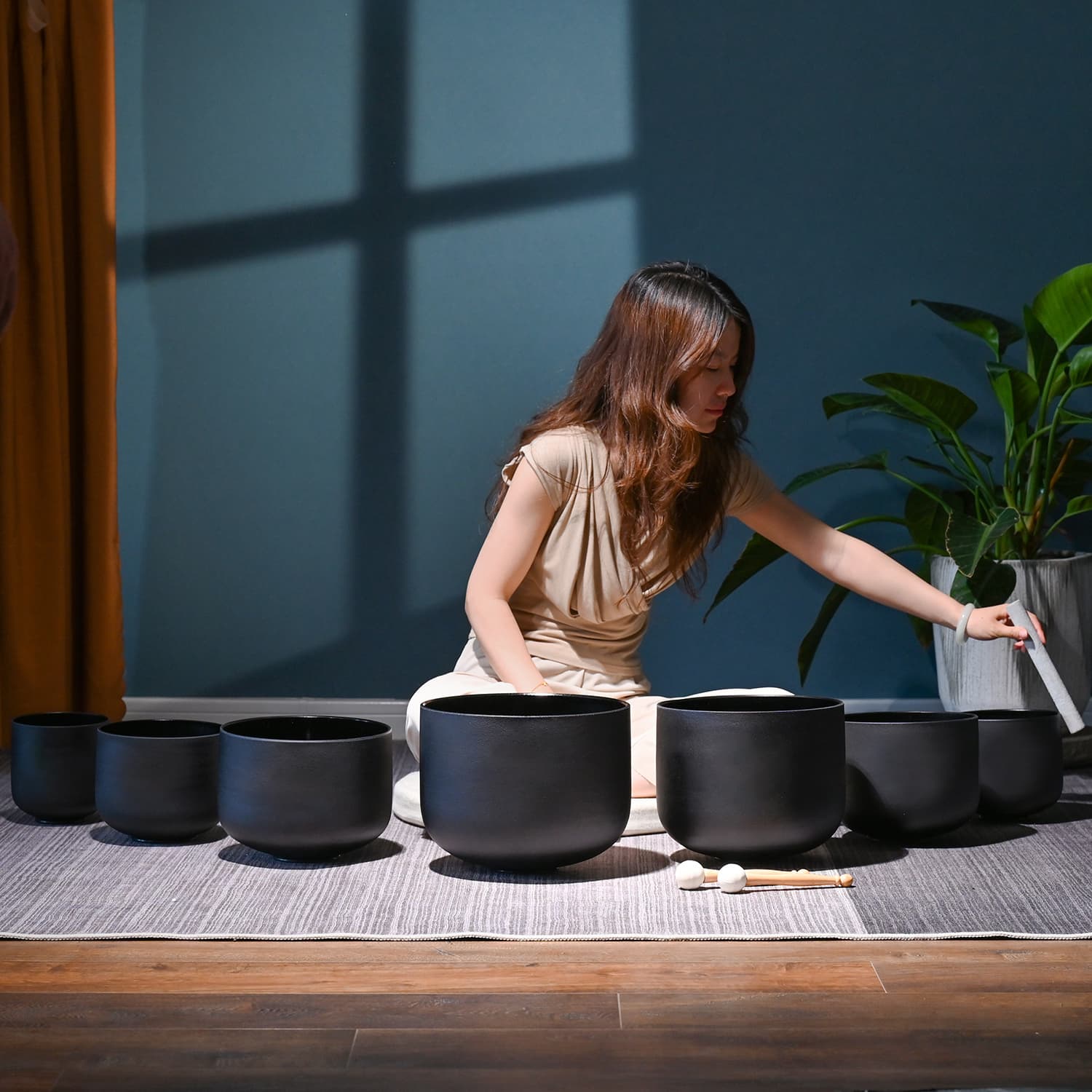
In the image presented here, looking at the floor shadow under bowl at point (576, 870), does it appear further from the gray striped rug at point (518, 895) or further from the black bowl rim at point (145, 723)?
the black bowl rim at point (145, 723)

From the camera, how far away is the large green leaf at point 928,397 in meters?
2.17

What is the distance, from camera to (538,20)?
2.53 meters

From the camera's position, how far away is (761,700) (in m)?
1.52

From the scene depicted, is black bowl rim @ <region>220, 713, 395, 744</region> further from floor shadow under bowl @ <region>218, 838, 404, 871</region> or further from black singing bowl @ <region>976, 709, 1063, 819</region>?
black singing bowl @ <region>976, 709, 1063, 819</region>

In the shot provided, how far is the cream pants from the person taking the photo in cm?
165

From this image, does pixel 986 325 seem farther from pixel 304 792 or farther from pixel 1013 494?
pixel 304 792

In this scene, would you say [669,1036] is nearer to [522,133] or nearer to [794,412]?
[794,412]

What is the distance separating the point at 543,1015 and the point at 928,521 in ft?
4.91

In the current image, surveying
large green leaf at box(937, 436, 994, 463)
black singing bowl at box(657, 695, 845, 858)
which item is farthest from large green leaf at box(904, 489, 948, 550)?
black singing bowl at box(657, 695, 845, 858)

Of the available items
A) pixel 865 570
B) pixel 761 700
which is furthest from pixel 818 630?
pixel 761 700

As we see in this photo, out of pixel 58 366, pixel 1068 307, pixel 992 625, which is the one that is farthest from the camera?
pixel 58 366

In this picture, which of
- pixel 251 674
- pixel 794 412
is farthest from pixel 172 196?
pixel 794 412

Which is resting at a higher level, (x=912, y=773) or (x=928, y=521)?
(x=928, y=521)

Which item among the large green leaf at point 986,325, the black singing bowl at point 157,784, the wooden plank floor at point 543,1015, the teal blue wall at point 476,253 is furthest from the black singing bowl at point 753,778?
the teal blue wall at point 476,253
